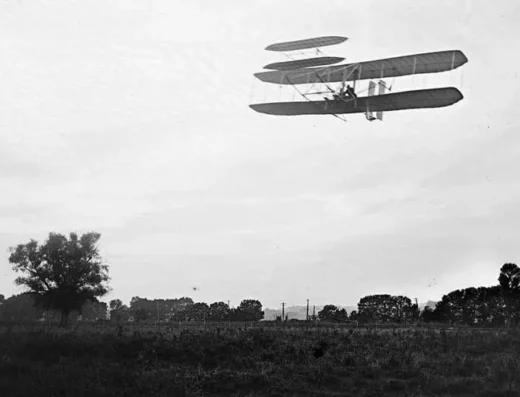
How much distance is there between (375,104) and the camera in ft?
113

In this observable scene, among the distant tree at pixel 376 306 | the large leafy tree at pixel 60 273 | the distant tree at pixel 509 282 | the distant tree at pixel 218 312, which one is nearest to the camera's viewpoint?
the large leafy tree at pixel 60 273

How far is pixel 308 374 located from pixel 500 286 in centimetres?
7736

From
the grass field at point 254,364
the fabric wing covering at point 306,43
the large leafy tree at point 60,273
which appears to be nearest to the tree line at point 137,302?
the large leafy tree at point 60,273

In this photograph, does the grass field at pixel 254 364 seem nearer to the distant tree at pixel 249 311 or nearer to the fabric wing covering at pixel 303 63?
the fabric wing covering at pixel 303 63

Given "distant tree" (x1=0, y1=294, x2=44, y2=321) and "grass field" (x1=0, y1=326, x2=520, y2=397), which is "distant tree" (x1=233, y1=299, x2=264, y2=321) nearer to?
"distant tree" (x1=0, y1=294, x2=44, y2=321)

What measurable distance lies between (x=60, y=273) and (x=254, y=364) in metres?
37.1

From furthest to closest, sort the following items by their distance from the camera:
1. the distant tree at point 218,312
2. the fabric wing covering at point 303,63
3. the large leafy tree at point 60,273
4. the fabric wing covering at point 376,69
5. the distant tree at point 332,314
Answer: the distant tree at point 218,312
the distant tree at point 332,314
the large leafy tree at point 60,273
the fabric wing covering at point 303,63
the fabric wing covering at point 376,69

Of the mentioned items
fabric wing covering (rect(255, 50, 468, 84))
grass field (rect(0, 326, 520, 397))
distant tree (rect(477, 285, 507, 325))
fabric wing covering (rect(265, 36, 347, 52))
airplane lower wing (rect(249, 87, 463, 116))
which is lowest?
grass field (rect(0, 326, 520, 397))

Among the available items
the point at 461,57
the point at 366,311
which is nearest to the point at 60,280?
the point at 461,57

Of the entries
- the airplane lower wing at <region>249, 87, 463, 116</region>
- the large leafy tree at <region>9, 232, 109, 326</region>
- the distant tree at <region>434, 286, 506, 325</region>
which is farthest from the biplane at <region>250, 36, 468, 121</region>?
the distant tree at <region>434, 286, 506, 325</region>

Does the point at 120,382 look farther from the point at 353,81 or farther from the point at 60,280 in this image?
the point at 60,280

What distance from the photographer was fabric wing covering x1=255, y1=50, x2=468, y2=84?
98.6ft

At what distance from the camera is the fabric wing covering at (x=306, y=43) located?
33.0m

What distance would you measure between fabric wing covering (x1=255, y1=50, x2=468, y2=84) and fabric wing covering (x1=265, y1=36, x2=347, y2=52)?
209 cm
